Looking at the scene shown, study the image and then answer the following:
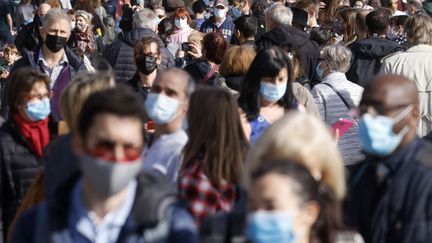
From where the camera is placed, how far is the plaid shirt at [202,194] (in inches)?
208

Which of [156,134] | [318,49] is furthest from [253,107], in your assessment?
[318,49]

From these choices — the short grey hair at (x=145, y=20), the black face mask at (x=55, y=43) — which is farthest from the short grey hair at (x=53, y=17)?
the short grey hair at (x=145, y=20)

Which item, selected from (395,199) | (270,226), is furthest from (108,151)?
(395,199)

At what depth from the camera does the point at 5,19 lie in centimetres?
1961

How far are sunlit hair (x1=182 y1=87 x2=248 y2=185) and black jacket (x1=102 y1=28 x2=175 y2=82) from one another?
521 cm

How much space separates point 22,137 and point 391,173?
2642 millimetres

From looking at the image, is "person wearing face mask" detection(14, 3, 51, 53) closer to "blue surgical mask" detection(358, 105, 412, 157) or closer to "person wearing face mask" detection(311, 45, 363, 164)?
"person wearing face mask" detection(311, 45, 363, 164)

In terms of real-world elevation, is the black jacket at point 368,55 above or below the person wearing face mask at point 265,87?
below

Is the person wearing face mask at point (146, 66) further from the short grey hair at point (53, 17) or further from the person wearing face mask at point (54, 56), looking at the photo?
the short grey hair at point (53, 17)

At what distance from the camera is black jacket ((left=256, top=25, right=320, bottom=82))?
1095 centimetres

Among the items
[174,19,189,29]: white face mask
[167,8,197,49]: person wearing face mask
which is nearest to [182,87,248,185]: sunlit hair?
[167,8,197,49]: person wearing face mask

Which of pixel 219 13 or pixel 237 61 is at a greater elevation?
pixel 237 61

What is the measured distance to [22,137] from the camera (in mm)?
6812

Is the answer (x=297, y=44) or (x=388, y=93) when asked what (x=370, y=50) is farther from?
(x=388, y=93)
